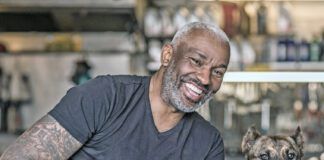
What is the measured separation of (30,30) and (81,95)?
5138mm

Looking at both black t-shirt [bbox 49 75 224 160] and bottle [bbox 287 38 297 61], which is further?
bottle [bbox 287 38 297 61]

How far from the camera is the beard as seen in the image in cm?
252

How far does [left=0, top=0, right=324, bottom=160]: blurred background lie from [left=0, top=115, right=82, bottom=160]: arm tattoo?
1975mm

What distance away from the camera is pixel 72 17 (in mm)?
6875

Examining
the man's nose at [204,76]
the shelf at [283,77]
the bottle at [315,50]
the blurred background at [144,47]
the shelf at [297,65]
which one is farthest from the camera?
the bottle at [315,50]

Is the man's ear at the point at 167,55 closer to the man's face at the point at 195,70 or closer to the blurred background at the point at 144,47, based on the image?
the man's face at the point at 195,70

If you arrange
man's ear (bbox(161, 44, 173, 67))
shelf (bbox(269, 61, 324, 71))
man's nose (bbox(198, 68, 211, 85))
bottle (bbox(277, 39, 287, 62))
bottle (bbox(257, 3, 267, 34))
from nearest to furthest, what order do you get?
1. man's nose (bbox(198, 68, 211, 85))
2. man's ear (bbox(161, 44, 173, 67))
3. shelf (bbox(269, 61, 324, 71))
4. bottle (bbox(277, 39, 287, 62))
5. bottle (bbox(257, 3, 267, 34))

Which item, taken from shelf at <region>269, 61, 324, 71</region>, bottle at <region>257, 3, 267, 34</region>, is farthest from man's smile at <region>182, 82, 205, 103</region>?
bottle at <region>257, 3, 267, 34</region>

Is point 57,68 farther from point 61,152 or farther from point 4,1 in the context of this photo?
point 61,152

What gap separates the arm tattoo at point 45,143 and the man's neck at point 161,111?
34cm

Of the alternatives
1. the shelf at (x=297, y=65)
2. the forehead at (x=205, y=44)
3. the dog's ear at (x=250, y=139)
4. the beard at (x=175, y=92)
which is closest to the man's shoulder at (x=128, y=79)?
the beard at (x=175, y=92)

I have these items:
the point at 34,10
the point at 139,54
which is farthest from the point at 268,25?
the point at 34,10

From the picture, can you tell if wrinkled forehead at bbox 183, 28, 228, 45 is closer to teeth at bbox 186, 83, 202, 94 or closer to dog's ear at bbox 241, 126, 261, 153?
teeth at bbox 186, 83, 202, 94

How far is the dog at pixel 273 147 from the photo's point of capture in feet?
9.01
